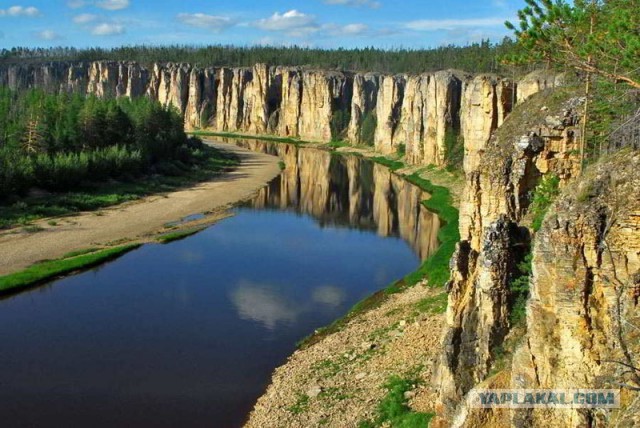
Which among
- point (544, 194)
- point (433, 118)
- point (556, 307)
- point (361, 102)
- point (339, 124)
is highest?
point (361, 102)

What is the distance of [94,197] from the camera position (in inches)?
2148

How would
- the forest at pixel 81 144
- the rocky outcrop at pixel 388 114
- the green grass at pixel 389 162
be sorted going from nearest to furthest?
1. the forest at pixel 81 144
2. the green grass at pixel 389 162
3. the rocky outcrop at pixel 388 114

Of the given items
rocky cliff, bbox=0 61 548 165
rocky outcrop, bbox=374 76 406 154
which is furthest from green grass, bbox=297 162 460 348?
rocky outcrop, bbox=374 76 406 154

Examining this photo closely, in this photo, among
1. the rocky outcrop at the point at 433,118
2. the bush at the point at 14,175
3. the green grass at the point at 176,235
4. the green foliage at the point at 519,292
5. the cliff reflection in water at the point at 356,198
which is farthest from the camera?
the rocky outcrop at the point at 433,118

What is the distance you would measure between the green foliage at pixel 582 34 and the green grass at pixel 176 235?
1266 inches

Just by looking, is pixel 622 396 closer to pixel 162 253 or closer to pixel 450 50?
pixel 162 253

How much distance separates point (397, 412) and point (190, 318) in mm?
13473

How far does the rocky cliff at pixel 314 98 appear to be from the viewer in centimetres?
7562

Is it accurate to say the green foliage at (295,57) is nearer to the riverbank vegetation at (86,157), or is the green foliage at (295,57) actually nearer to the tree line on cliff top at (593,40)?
the riverbank vegetation at (86,157)

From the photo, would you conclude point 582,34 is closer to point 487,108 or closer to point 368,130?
point 487,108

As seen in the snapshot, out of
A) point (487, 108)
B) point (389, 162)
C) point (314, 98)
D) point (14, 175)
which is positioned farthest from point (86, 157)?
point (314, 98)

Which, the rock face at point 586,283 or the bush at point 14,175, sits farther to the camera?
the bush at point 14,175

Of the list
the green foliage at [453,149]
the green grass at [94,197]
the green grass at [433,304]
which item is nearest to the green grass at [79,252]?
the green grass at [94,197]

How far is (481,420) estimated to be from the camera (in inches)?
460
